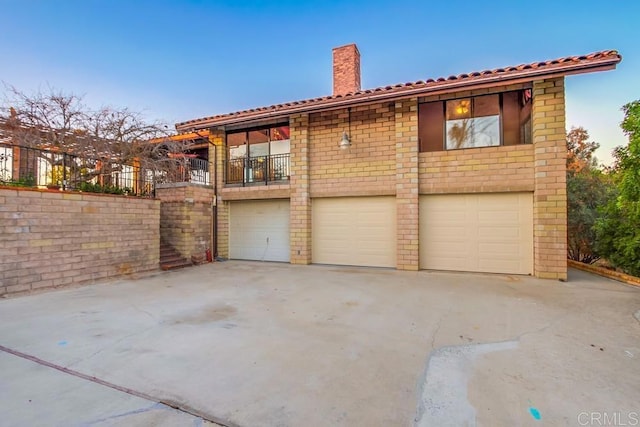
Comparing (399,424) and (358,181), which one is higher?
(358,181)

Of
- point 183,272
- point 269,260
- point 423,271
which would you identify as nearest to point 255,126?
point 269,260

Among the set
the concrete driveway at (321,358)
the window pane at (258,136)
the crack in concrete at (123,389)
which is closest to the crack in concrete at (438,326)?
the concrete driveway at (321,358)

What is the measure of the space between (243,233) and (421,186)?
21.8 ft

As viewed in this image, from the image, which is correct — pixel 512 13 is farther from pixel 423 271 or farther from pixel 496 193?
pixel 423 271

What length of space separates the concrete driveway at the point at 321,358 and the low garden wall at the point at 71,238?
2.36 feet

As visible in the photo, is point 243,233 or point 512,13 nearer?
point 512,13

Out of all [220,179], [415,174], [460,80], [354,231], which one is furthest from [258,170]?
[460,80]

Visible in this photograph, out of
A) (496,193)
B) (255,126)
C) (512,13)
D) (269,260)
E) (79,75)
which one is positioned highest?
(512,13)

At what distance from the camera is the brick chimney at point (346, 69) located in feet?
34.6

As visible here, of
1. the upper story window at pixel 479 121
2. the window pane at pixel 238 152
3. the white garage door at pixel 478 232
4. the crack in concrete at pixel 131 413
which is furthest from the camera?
the window pane at pixel 238 152

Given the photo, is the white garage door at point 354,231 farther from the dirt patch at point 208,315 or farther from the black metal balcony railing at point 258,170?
the dirt patch at point 208,315

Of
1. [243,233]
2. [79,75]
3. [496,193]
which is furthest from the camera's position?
[243,233]

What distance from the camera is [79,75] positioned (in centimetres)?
1023

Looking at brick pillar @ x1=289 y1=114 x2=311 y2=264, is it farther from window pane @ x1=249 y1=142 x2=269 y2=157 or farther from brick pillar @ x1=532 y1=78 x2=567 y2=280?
brick pillar @ x1=532 y1=78 x2=567 y2=280
